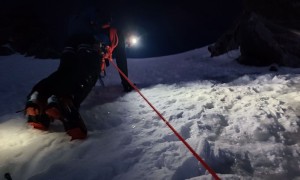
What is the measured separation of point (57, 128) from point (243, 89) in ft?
10.1

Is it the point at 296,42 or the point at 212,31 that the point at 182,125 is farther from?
the point at 212,31

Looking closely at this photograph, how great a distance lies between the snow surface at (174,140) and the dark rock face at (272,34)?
8.08 feet

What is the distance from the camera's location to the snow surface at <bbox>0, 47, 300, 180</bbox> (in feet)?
7.72

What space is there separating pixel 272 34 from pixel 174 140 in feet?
20.1

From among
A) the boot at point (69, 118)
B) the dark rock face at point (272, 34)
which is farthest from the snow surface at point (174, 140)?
the dark rock face at point (272, 34)

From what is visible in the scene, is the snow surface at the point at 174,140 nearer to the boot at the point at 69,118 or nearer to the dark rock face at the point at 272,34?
the boot at the point at 69,118

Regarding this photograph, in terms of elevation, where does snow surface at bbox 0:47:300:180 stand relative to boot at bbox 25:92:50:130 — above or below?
below

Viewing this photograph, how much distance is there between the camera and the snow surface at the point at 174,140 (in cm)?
235

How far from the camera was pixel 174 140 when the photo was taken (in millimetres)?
2943

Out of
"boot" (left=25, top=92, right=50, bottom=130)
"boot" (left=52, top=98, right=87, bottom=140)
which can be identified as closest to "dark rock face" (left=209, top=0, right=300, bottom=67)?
"boot" (left=52, top=98, right=87, bottom=140)

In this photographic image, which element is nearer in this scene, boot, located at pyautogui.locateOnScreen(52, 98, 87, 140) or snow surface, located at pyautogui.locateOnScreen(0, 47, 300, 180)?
snow surface, located at pyautogui.locateOnScreen(0, 47, 300, 180)

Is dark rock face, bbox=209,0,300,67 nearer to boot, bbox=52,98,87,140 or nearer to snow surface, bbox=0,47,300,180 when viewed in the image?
snow surface, bbox=0,47,300,180

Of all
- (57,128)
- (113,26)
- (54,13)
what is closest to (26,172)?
(57,128)

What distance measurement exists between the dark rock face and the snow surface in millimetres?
2463
